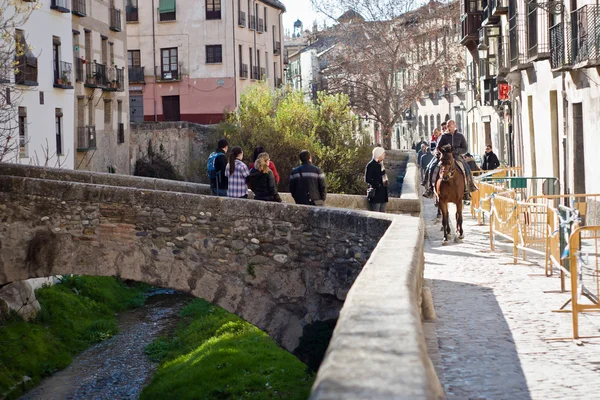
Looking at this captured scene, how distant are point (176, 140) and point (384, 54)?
407 inches

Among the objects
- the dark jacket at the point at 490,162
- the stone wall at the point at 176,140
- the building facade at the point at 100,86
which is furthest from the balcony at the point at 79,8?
the dark jacket at the point at 490,162

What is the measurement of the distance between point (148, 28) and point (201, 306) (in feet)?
99.9

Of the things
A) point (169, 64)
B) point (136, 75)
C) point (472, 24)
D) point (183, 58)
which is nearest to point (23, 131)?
point (472, 24)

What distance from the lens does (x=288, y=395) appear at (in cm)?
1580

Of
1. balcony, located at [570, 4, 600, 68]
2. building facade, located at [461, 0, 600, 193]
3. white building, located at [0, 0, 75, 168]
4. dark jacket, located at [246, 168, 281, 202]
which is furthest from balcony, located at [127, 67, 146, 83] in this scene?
dark jacket, located at [246, 168, 281, 202]

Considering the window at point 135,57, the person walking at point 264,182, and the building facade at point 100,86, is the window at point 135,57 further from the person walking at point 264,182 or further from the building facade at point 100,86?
the person walking at point 264,182

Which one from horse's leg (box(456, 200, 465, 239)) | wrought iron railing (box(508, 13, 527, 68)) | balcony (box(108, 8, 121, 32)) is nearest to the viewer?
horse's leg (box(456, 200, 465, 239))

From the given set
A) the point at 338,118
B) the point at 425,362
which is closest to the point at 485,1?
the point at 338,118

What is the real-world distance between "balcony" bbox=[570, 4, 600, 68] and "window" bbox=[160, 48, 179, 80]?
36.7 m

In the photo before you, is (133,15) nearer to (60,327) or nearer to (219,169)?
(60,327)

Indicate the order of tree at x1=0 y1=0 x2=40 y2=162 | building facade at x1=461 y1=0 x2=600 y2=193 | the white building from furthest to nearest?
the white building < building facade at x1=461 y1=0 x2=600 y2=193 < tree at x1=0 y1=0 x2=40 y2=162

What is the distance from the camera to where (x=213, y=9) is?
182ft

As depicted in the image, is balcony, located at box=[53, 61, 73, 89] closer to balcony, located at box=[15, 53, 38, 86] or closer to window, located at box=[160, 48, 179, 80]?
balcony, located at box=[15, 53, 38, 86]

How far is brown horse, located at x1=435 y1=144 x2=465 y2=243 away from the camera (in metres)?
18.2
